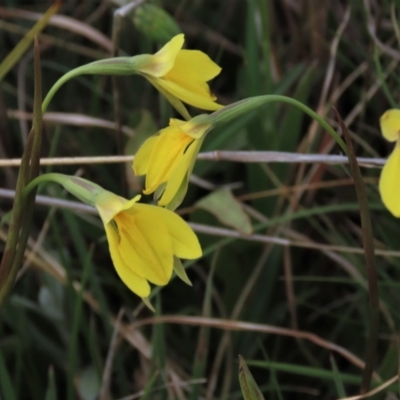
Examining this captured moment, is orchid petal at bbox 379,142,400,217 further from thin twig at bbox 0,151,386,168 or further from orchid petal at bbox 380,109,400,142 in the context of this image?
thin twig at bbox 0,151,386,168

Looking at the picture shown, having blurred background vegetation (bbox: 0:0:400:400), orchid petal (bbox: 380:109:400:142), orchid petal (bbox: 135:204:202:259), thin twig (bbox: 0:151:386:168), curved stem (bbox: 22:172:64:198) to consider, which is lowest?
blurred background vegetation (bbox: 0:0:400:400)

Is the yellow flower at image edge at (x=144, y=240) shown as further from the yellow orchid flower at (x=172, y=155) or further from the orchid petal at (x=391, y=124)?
the orchid petal at (x=391, y=124)

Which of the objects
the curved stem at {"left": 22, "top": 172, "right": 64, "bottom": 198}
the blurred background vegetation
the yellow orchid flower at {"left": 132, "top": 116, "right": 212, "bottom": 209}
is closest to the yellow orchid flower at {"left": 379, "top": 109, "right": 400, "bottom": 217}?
the yellow orchid flower at {"left": 132, "top": 116, "right": 212, "bottom": 209}

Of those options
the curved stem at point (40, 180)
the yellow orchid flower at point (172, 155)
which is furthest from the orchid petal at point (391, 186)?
the curved stem at point (40, 180)

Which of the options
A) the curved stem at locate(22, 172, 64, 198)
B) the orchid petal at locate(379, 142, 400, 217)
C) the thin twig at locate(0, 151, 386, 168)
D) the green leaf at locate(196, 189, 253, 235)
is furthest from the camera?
the green leaf at locate(196, 189, 253, 235)

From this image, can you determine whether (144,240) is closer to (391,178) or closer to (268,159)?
(391,178)

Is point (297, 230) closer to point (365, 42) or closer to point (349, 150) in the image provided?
point (365, 42)
